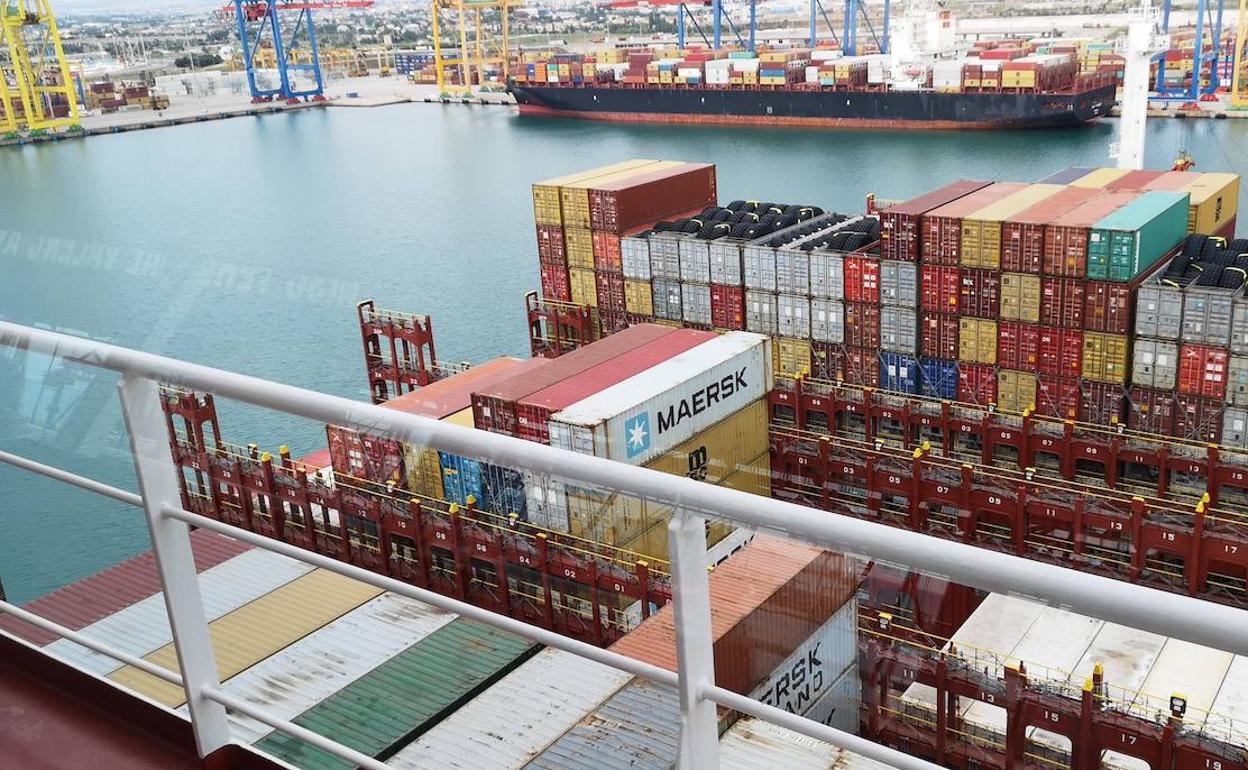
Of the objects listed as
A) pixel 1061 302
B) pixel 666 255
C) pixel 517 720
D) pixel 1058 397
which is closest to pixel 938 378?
pixel 1058 397

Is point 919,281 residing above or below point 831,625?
below

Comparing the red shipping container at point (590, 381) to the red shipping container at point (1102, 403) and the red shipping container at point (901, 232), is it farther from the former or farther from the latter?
the red shipping container at point (1102, 403)

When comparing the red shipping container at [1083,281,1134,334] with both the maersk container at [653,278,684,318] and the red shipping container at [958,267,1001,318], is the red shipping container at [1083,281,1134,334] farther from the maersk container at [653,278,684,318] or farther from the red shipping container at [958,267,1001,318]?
the maersk container at [653,278,684,318]

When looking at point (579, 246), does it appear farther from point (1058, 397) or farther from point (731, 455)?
point (1058, 397)

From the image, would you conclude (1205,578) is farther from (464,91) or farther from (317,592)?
(464,91)

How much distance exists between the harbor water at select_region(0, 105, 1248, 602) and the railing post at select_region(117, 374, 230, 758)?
44cm

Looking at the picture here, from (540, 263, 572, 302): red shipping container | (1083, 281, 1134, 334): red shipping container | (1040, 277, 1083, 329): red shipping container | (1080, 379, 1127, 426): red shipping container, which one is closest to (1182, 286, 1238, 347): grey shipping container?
(1083, 281, 1134, 334): red shipping container

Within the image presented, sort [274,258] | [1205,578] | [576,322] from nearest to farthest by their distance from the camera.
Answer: [1205,578]
[576,322]
[274,258]

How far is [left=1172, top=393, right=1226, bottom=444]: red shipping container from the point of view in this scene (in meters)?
14.2

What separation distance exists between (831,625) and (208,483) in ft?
13.2

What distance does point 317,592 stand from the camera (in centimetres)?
303

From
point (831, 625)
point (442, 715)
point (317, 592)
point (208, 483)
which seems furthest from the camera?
point (208, 483)

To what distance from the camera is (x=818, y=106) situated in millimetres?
51969

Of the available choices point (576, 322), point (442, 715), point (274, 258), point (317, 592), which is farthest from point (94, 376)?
point (274, 258)
